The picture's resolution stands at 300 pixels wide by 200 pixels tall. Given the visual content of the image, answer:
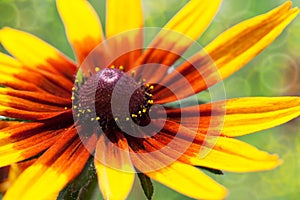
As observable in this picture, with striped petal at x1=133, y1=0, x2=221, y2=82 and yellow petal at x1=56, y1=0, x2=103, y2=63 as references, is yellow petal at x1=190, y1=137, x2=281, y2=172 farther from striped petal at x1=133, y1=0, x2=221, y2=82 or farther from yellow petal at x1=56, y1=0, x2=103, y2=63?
yellow petal at x1=56, y1=0, x2=103, y2=63

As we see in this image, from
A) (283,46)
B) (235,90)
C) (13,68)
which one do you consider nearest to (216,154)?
(13,68)

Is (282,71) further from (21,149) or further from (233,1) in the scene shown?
(21,149)

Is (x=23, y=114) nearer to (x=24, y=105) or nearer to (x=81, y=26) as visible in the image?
(x=24, y=105)

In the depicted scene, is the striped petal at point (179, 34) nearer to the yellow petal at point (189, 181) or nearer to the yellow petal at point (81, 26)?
the yellow petal at point (81, 26)

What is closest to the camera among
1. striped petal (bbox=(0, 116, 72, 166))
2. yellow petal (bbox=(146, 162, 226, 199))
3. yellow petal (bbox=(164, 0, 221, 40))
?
yellow petal (bbox=(146, 162, 226, 199))

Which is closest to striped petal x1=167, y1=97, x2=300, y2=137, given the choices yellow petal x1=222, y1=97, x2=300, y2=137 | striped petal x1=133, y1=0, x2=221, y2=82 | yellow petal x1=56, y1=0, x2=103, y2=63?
yellow petal x1=222, y1=97, x2=300, y2=137

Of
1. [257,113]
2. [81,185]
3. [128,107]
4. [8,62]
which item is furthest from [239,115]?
[8,62]
